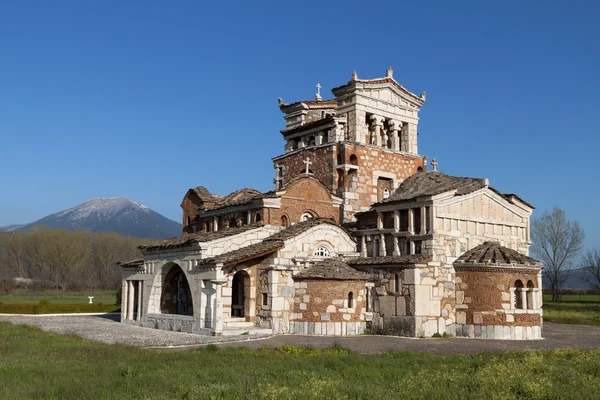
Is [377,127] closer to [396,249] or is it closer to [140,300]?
[396,249]

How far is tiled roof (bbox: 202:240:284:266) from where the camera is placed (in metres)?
25.7

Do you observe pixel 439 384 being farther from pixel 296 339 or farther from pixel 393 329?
pixel 393 329

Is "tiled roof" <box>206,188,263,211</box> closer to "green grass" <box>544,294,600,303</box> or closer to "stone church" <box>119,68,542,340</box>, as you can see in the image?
"stone church" <box>119,68,542,340</box>

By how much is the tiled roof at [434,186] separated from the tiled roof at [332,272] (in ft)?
12.0

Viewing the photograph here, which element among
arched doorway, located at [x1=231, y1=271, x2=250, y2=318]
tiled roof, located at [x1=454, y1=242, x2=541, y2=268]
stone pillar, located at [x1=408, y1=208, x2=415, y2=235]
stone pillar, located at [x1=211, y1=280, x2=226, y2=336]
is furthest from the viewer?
arched doorway, located at [x1=231, y1=271, x2=250, y2=318]

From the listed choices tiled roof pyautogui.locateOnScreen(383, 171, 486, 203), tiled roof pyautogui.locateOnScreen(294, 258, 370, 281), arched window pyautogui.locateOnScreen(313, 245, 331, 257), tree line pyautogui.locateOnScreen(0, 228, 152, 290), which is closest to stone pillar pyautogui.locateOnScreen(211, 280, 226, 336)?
tiled roof pyautogui.locateOnScreen(294, 258, 370, 281)

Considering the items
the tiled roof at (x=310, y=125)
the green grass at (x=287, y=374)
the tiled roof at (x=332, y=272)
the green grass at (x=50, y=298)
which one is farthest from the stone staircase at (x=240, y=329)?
the green grass at (x=50, y=298)

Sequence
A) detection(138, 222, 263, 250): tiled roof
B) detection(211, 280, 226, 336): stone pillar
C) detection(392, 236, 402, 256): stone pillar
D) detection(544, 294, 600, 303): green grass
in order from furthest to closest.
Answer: detection(544, 294, 600, 303): green grass, detection(392, 236, 402, 256): stone pillar, detection(138, 222, 263, 250): tiled roof, detection(211, 280, 226, 336): stone pillar

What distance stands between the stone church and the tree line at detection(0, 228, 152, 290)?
71113mm

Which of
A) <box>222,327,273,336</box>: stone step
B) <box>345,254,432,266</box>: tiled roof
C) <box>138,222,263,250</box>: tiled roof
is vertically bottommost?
<box>222,327,273,336</box>: stone step

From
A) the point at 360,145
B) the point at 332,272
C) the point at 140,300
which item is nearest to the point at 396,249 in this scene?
the point at 332,272

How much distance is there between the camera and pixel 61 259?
99.1 m

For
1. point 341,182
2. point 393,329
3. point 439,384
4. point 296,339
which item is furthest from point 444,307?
point 439,384

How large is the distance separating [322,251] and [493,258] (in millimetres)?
7335
